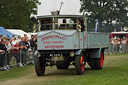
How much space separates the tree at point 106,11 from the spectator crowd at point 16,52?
68.8 m

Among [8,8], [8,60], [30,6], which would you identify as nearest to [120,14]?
[30,6]

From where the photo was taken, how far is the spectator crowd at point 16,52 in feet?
66.9

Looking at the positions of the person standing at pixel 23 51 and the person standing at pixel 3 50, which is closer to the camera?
the person standing at pixel 3 50

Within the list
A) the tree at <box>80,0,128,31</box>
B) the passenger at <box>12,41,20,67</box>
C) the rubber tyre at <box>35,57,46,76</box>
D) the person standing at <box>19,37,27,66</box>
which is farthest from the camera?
the tree at <box>80,0,128,31</box>

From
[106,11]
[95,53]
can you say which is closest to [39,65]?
[95,53]

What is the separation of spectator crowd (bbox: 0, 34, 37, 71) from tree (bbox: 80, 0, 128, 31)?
68833mm

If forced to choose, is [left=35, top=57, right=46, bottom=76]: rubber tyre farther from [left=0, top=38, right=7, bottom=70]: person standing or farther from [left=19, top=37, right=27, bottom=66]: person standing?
[left=19, top=37, right=27, bottom=66]: person standing

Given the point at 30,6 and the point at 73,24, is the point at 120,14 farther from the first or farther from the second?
the point at 73,24

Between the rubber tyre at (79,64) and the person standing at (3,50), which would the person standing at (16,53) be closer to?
the person standing at (3,50)

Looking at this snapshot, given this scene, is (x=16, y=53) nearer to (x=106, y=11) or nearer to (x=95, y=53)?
(x=95, y=53)

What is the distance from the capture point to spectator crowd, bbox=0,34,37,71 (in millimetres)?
20378

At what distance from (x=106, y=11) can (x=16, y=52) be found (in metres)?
72.9

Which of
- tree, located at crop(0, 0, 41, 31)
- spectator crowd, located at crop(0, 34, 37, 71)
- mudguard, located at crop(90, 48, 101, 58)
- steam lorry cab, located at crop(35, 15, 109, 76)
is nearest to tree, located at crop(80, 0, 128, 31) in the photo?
tree, located at crop(0, 0, 41, 31)

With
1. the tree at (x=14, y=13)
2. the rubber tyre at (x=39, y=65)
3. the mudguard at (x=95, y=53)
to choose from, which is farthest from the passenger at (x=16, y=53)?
the tree at (x=14, y=13)
